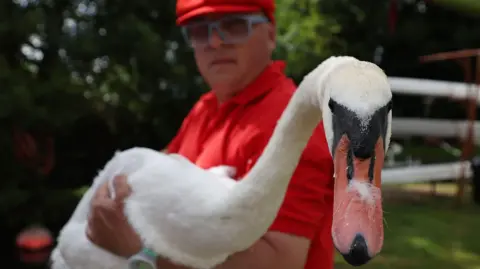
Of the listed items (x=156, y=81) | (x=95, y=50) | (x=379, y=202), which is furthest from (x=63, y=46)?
(x=379, y=202)

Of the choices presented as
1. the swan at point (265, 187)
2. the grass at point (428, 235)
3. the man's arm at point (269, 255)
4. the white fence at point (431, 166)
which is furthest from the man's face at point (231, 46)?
the white fence at point (431, 166)

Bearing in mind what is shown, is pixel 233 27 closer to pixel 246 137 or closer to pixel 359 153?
pixel 246 137

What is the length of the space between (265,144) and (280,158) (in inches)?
5.5

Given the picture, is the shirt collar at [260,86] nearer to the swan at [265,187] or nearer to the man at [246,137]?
the man at [246,137]

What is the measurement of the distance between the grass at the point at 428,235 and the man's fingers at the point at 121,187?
4.25 feet

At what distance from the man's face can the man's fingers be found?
0.79 ft

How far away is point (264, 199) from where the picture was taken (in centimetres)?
78

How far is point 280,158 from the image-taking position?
2.51 ft

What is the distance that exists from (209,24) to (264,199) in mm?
376

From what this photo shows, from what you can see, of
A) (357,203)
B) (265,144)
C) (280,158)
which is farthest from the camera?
(265,144)

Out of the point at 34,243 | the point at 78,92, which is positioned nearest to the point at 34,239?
the point at 34,243

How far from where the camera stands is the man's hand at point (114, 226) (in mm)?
903

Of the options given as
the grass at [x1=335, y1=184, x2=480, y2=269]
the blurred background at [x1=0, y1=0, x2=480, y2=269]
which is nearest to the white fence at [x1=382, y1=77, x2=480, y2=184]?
the grass at [x1=335, y1=184, x2=480, y2=269]

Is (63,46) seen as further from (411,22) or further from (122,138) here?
(411,22)
